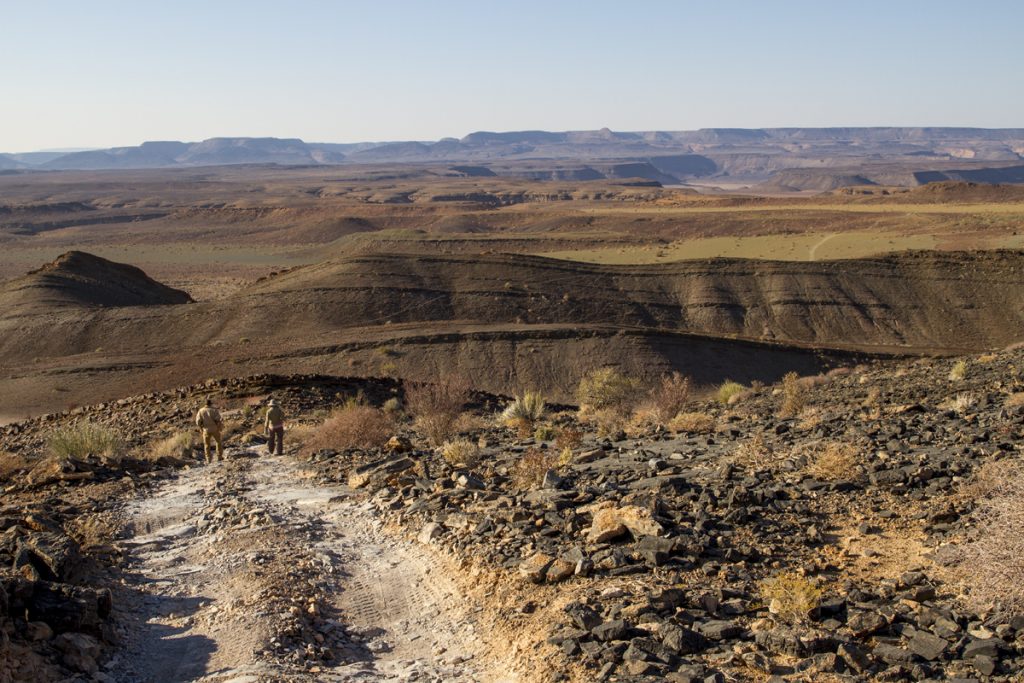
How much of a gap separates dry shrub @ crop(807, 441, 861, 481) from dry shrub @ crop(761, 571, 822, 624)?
3035 mm

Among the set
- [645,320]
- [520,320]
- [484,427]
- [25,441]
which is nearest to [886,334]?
[645,320]

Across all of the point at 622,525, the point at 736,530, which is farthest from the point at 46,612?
the point at 736,530

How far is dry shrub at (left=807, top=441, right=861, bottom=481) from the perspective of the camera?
425 inches

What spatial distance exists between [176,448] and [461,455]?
5948mm

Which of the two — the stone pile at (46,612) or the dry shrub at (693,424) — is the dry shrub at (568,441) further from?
the stone pile at (46,612)

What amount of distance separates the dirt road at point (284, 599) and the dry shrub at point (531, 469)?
1764 mm

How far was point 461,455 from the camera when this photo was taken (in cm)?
1339

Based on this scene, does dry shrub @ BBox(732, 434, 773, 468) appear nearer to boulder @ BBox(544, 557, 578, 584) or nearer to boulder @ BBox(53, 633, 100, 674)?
boulder @ BBox(544, 557, 578, 584)

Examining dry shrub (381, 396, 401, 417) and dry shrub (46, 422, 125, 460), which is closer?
dry shrub (46, 422, 125, 460)

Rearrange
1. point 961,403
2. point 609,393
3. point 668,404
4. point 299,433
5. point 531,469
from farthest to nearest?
point 609,393 → point 668,404 → point 299,433 → point 961,403 → point 531,469

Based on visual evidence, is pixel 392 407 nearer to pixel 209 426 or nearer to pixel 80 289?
pixel 209 426

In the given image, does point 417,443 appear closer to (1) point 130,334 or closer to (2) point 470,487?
(2) point 470,487

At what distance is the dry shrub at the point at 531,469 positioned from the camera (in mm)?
11625

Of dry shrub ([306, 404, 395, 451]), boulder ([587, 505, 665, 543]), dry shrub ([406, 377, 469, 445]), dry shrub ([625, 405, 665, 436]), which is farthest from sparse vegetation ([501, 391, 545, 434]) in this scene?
boulder ([587, 505, 665, 543])
